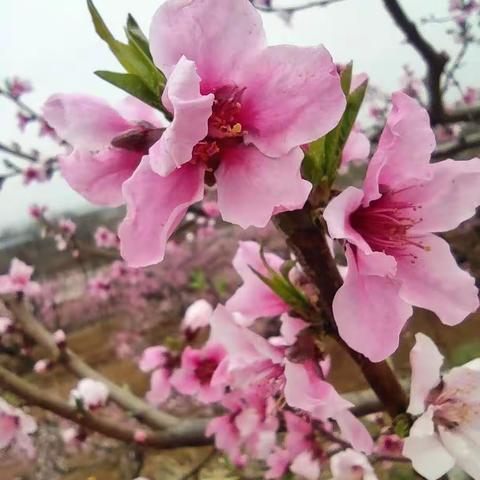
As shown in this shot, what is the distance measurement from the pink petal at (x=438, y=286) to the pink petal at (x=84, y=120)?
0.68 ft

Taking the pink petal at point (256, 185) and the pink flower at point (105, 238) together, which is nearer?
the pink petal at point (256, 185)

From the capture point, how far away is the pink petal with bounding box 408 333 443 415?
451mm

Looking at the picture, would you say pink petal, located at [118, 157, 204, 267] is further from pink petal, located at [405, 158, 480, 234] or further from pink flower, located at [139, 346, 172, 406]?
pink flower, located at [139, 346, 172, 406]

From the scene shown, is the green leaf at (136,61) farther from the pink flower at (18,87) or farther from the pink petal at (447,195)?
A: the pink flower at (18,87)

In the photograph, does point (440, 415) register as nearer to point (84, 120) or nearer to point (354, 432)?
point (354, 432)

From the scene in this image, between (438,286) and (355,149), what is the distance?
13 cm

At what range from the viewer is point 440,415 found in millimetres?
481

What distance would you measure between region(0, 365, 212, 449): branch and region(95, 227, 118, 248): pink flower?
2.66 meters

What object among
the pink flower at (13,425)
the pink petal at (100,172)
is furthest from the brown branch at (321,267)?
the pink flower at (13,425)

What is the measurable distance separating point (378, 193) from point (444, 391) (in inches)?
9.4

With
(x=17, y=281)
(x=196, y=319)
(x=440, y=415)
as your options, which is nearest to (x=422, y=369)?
(x=440, y=415)

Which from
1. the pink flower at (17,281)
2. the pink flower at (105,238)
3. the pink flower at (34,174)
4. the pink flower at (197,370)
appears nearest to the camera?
the pink flower at (197,370)

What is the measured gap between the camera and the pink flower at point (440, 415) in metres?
0.43

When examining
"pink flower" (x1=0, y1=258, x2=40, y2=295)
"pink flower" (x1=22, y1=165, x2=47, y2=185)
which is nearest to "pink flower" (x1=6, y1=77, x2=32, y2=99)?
"pink flower" (x1=22, y1=165, x2=47, y2=185)
